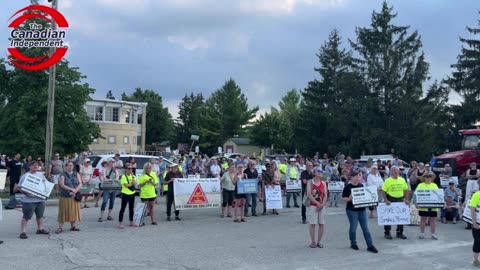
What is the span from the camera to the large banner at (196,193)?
1527cm

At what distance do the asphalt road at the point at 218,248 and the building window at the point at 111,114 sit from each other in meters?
50.9

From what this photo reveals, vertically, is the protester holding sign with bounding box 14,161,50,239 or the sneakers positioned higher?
the protester holding sign with bounding box 14,161,50,239

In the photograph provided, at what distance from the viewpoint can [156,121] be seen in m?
103

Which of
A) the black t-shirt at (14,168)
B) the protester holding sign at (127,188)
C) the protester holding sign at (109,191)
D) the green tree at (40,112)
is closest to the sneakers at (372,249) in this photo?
the protester holding sign at (127,188)

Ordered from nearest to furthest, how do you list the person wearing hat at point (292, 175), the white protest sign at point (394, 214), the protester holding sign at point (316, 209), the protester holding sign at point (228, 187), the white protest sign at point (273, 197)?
the protester holding sign at point (316, 209), the white protest sign at point (394, 214), the protester holding sign at point (228, 187), the white protest sign at point (273, 197), the person wearing hat at point (292, 175)


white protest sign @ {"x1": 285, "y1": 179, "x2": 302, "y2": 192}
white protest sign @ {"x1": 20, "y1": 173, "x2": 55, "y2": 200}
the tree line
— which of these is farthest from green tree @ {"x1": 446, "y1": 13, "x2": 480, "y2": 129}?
white protest sign @ {"x1": 20, "y1": 173, "x2": 55, "y2": 200}

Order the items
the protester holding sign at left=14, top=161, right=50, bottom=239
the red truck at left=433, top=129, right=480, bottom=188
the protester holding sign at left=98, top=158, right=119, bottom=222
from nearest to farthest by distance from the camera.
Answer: the protester holding sign at left=14, top=161, right=50, bottom=239, the protester holding sign at left=98, top=158, right=119, bottom=222, the red truck at left=433, top=129, right=480, bottom=188

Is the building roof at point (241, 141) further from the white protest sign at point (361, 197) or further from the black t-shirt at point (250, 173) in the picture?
the white protest sign at point (361, 197)

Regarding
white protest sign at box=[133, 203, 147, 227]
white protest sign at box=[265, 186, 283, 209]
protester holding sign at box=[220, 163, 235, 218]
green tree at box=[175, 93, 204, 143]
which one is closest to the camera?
white protest sign at box=[133, 203, 147, 227]

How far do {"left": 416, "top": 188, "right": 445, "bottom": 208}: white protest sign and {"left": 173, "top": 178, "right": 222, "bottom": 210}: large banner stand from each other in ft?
20.6

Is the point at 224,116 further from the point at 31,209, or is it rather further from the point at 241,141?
Result: the point at 31,209

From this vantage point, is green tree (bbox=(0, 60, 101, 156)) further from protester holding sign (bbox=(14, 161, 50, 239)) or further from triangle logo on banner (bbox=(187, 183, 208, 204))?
protester holding sign (bbox=(14, 161, 50, 239))

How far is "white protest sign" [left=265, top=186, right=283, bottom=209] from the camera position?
1641 centimetres

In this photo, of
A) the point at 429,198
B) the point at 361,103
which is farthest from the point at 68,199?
the point at 361,103
